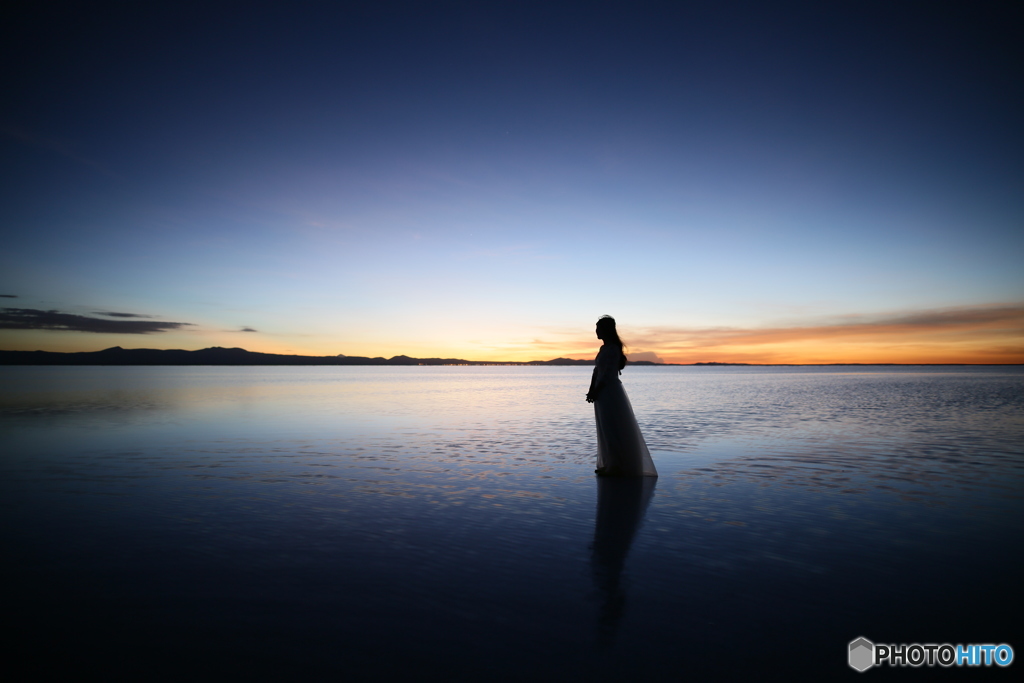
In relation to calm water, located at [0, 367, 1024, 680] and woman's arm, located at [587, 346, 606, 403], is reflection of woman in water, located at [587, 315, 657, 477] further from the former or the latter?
calm water, located at [0, 367, 1024, 680]

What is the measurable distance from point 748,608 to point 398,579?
11.6ft

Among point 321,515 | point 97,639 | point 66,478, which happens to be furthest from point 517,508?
point 66,478

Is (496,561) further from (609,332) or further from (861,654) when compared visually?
(609,332)

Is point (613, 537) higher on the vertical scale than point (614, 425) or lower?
lower

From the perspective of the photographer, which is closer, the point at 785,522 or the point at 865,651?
the point at 865,651

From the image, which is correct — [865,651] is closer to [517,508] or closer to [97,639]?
[517,508]

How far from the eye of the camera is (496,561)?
6.27 meters

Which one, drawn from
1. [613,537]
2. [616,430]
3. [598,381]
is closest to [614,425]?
[616,430]

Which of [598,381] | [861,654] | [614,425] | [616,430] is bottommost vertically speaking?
[861,654]

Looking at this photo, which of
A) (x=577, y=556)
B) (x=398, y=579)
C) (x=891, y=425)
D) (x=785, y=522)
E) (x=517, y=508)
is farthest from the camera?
(x=891, y=425)

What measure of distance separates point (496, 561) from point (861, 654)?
3.61 m

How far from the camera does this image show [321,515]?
27.3ft

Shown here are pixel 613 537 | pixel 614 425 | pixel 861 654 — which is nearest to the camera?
pixel 861 654

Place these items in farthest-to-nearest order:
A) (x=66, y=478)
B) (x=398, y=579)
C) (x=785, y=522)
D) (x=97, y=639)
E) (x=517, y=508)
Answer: (x=66, y=478)
(x=517, y=508)
(x=785, y=522)
(x=398, y=579)
(x=97, y=639)
